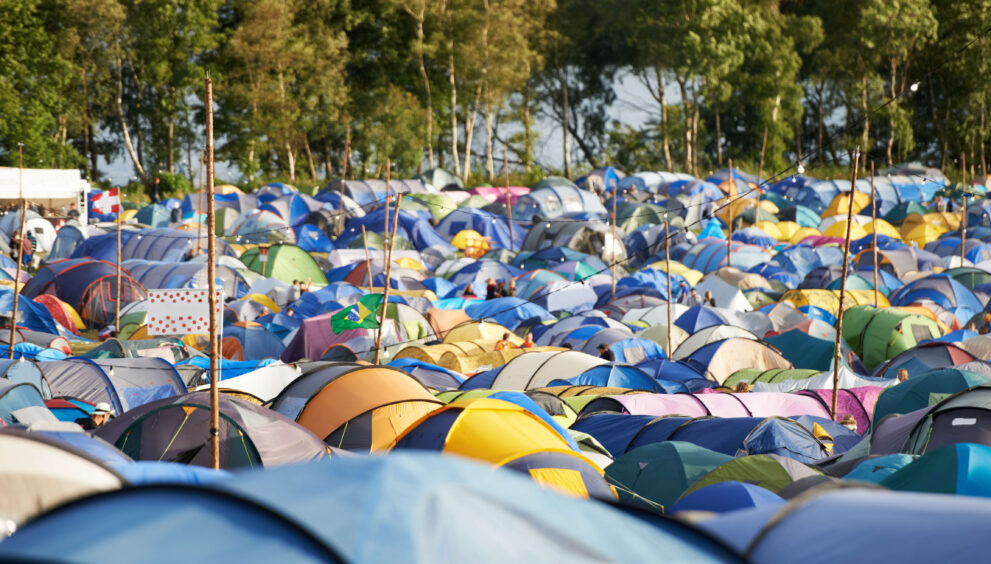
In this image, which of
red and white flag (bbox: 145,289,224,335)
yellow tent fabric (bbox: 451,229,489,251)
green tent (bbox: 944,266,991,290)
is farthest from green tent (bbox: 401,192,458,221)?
red and white flag (bbox: 145,289,224,335)

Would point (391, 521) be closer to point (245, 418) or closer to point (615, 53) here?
point (245, 418)

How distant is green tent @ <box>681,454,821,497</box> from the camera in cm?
970

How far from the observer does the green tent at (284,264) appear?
29.7 metres

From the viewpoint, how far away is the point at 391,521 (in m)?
3.39

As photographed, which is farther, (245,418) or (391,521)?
(245,418)

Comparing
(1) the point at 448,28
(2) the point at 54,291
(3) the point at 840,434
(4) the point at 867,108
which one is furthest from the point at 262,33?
(3) the point at 840,434

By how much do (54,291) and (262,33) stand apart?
23.1 meters

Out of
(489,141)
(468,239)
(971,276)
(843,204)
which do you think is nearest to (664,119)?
(489,141)

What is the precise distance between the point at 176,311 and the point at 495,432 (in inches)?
228

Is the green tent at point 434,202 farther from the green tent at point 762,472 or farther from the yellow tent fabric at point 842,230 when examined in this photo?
the green tent at point 762,472

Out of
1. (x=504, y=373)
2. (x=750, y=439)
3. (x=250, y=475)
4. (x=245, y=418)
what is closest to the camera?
(x=250, y=475)

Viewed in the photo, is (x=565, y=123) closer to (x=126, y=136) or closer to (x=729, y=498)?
(x=126, y=136)

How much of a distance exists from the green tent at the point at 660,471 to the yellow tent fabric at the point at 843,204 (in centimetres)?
3131

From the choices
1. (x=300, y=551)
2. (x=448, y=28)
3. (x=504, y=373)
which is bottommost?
(x=504, y=373)
